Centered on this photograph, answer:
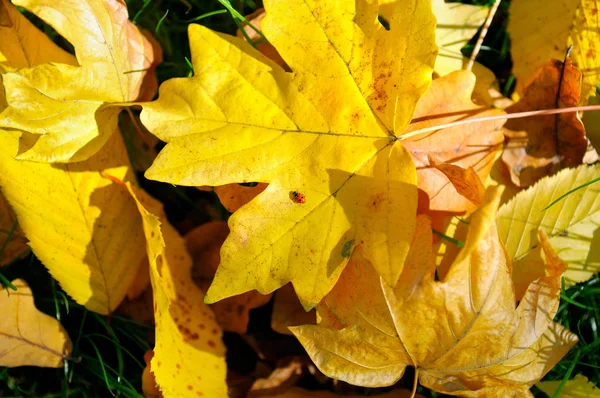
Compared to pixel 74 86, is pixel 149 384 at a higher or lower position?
lower

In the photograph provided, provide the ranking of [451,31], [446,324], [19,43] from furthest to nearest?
[451,31]
[19,43]
[446,324]

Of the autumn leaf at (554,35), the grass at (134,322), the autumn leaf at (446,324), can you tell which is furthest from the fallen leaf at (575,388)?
the autumn leaf at (554,35)

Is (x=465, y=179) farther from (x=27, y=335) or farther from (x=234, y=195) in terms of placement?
(x=27, y=335)

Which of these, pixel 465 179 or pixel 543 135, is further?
pixel 543 135

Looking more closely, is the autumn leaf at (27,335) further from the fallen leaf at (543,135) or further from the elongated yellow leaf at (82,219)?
the fallen leaf at (543,135)

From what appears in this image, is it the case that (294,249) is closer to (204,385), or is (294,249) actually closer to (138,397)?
(204,385)

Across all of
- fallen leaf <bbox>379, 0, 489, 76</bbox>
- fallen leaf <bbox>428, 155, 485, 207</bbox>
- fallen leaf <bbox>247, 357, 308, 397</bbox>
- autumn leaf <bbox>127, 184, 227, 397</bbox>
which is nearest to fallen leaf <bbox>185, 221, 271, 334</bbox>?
autumn leaf <bbox>127, 184, 227, 397</bbox>

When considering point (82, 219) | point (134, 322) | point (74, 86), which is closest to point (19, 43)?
point (74, 86)
